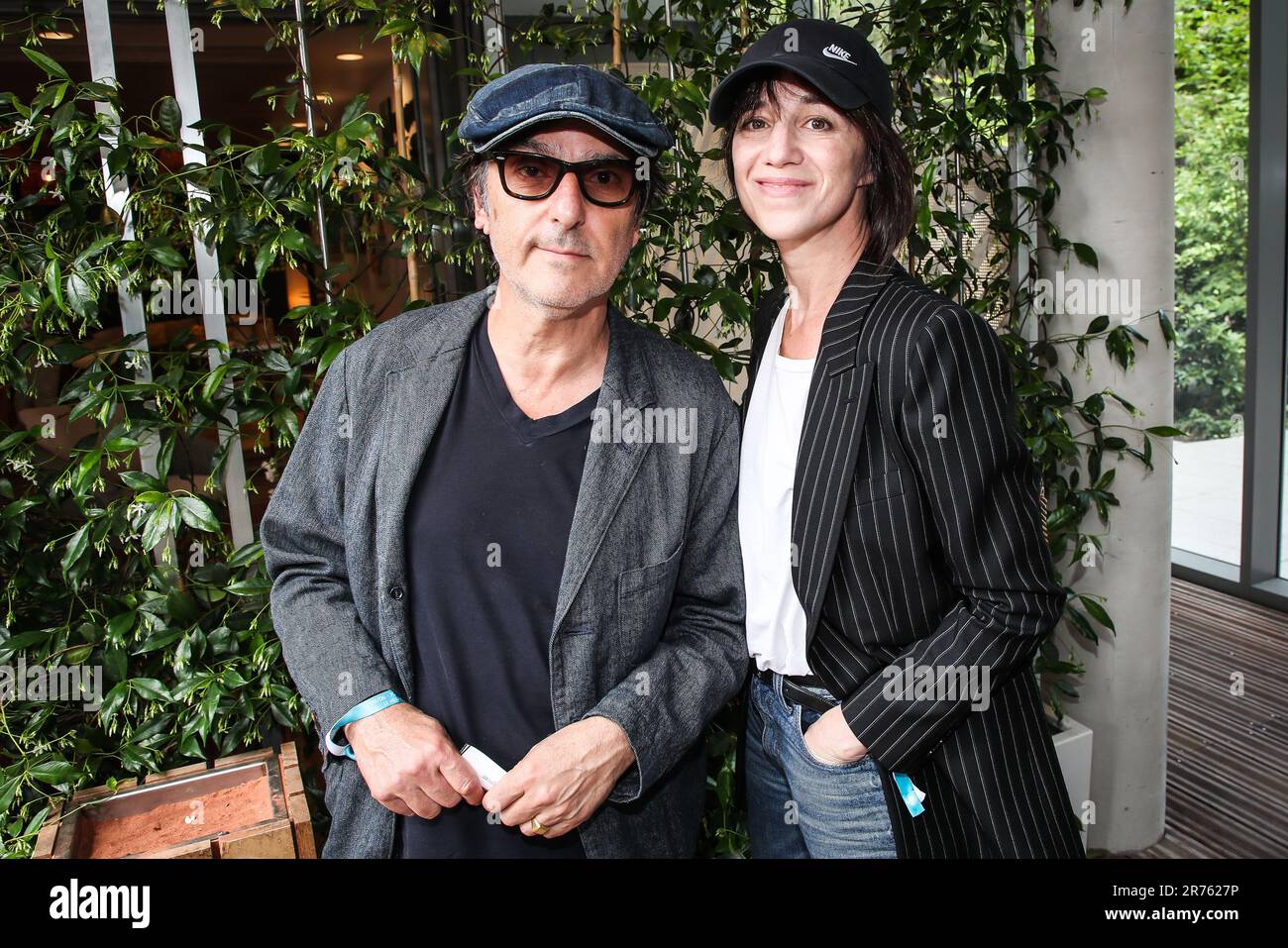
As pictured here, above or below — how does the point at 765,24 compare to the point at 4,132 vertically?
above

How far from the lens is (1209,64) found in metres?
6.49

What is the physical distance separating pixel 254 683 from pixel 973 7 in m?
2.16

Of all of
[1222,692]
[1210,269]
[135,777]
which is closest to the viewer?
[135,777]

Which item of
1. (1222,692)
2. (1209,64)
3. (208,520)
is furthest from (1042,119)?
(1209,64)

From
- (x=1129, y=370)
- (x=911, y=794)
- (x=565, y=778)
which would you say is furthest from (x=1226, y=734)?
(x=565, y=778)

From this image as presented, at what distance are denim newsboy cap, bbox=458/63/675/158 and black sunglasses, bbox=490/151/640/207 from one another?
30 millimetres

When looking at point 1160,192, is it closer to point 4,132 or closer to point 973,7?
point 973,7

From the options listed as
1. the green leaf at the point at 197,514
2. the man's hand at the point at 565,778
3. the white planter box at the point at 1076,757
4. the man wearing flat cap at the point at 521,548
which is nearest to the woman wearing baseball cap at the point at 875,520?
the man wearing flat cap at the point at 521,548

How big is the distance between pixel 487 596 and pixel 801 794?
518 millimetres

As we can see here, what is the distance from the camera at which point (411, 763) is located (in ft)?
4.02

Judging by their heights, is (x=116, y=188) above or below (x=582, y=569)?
above

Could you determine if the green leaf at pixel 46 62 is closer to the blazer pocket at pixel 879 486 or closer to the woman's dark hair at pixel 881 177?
the woman's dark hair at pixel 881 177

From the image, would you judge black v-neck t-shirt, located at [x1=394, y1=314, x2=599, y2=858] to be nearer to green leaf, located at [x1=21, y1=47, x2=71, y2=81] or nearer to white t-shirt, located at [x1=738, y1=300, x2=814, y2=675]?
white t-shirt, located at [x1=738, y1=300, x2=814, y2=675]

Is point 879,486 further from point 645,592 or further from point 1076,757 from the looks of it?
point 1076,757
